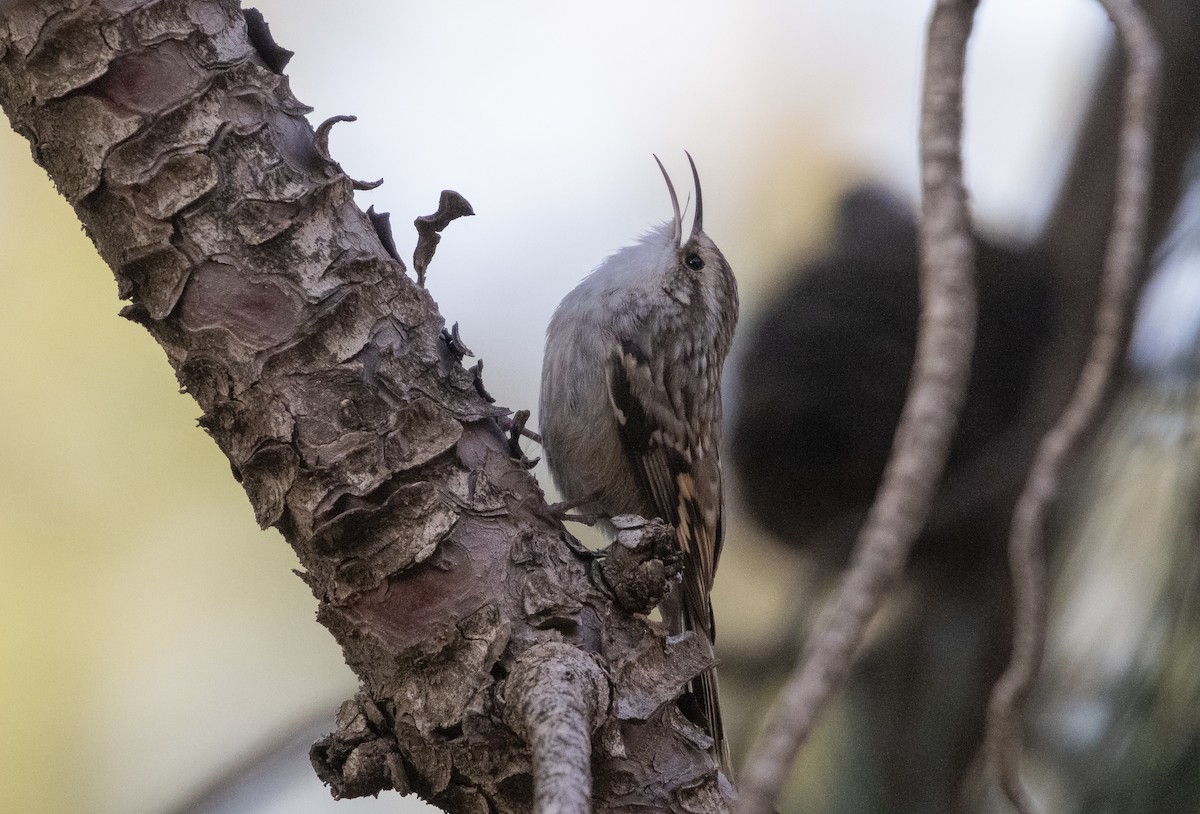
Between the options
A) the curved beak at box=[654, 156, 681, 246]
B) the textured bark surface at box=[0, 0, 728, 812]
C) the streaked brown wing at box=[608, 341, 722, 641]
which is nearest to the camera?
the textured bark surface at box=[0, 0, 728, 812]

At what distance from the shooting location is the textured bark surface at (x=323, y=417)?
99 cm

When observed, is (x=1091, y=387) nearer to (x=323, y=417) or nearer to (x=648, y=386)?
(x=323, y=417)

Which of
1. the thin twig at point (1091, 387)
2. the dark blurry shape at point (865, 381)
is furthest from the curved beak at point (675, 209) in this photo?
the thin twig at point (1091, 387)

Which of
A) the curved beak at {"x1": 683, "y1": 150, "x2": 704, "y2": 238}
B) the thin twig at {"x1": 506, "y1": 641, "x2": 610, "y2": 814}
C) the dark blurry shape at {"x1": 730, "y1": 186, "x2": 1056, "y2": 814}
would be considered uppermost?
the curved beak at {"x1": 683, "y1": 150, "x2": 704, "y2": 238}

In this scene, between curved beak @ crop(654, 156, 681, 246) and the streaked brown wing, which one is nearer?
the streaked brown wing

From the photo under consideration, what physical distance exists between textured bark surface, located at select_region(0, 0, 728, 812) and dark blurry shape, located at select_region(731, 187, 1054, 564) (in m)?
0.59

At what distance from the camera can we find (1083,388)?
555 mm

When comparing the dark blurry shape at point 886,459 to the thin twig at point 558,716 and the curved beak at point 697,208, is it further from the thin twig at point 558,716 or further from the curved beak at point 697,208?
the thin twig at point 558,716

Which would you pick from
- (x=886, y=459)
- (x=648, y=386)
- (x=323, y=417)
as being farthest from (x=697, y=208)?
(x=323, y=417)

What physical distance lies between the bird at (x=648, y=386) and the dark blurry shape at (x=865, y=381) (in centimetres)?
12

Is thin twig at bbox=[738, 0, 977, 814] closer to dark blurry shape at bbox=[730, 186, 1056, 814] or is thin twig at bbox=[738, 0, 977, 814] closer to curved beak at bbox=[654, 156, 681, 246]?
→ dark blurry shape at bbox=[730, 186, 1056, 814]

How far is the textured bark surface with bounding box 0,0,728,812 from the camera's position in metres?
0.99

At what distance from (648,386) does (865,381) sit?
45 cm

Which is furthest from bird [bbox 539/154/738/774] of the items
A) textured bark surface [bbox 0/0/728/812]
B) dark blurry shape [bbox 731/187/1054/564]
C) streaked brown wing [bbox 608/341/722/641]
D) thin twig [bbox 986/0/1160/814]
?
thin twig [bbox 986/0/1160/814]
